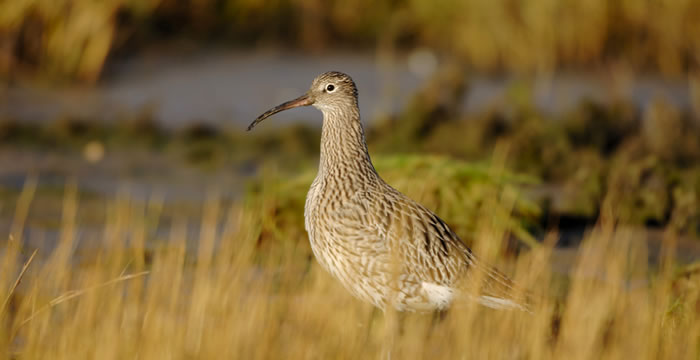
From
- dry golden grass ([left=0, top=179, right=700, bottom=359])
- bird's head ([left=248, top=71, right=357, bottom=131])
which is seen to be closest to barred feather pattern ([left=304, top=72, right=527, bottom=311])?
dry golden grass ([left=0, top=179, right=700, bottom=359])

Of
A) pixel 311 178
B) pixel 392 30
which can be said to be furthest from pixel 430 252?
pixel 392 30

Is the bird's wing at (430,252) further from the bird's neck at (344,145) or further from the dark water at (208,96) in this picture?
the dark water at (208,96)

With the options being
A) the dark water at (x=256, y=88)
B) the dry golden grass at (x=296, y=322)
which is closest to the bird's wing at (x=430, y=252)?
the dry golden grass at (x=296, y=322)

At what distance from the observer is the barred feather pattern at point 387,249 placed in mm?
5285

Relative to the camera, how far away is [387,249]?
17.5 ft

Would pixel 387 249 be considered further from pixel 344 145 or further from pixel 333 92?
pixel 333 92

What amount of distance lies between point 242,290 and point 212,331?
873 mm

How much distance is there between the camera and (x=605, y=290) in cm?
517

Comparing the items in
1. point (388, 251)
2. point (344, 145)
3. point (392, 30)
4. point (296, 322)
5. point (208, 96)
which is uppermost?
point (392, 30)

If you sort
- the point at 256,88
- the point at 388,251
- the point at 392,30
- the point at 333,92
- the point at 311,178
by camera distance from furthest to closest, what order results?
the point at 392,30 → the point at 256,88 → the point at 311,178 → the point at 333,92 → the point at 388,251

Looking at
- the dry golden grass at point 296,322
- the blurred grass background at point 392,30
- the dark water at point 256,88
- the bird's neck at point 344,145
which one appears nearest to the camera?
the dry golden grass at point 296,322

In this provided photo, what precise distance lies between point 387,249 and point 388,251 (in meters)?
0.01

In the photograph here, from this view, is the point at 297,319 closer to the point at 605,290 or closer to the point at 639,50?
the point at 605,290

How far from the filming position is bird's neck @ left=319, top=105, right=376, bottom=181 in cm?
567
